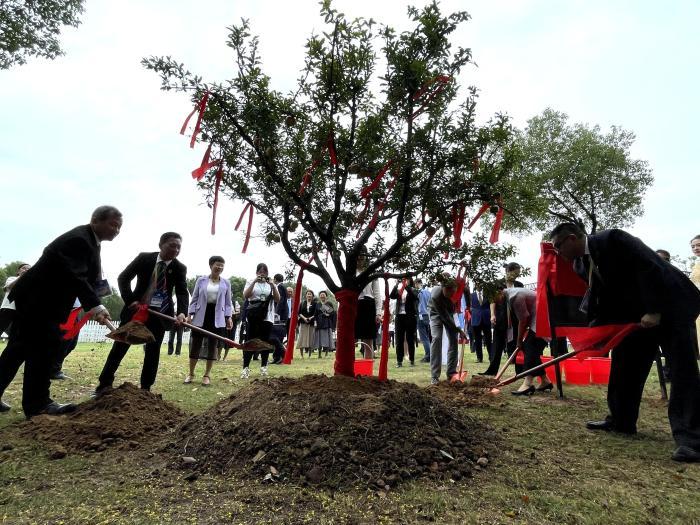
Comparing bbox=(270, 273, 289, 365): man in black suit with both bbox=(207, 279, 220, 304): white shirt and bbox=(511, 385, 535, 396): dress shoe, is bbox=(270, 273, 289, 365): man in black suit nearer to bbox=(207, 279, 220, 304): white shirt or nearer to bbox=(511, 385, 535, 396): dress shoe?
bbox=(207, 279, 220, 304): white shirt

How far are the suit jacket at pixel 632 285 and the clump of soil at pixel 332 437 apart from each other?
67.2 inches

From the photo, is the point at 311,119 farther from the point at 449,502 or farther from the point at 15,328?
the point at 15,328

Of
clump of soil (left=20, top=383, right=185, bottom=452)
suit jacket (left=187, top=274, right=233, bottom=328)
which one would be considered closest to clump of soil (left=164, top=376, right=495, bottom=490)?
clump of soil (left=20, top=383, right=185, bottom=452)

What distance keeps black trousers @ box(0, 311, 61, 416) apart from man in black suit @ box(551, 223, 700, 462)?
198 inches

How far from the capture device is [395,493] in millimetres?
2645

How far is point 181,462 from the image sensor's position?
10.2 ft

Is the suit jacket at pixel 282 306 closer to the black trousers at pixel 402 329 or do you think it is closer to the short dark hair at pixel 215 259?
the black trousers at pixel 402 329

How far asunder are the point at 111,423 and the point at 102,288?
160cm

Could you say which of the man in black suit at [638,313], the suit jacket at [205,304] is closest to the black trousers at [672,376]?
the man in black suit at [638,313]

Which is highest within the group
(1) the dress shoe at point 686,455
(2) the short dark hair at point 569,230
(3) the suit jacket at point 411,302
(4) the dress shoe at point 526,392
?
(2) the short dark hair at point 569,230

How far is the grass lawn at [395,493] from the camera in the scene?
2.38 meters

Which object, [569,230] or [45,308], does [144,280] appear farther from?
[569,230]

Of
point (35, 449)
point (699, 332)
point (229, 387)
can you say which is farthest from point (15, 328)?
point (699, 332)

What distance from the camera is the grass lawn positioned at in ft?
7.80
